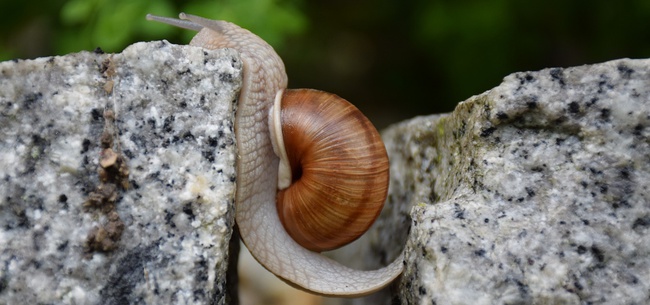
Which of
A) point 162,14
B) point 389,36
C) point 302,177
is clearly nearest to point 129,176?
point 302,177

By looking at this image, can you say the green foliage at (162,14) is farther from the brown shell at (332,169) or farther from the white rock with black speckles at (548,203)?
the white rock with black speckles at (548,203)

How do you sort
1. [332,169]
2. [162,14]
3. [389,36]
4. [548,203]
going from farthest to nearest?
1. [389,36]
2. [162,14]
3. [332,169]
4. [548,203]

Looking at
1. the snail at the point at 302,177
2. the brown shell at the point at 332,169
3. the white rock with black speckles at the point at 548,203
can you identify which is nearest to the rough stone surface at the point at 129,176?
the snail at the point at 302,177

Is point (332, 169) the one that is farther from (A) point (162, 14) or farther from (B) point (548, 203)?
(A) point (162, 14)

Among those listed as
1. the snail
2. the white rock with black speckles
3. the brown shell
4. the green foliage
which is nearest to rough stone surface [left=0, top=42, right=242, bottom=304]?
the snail

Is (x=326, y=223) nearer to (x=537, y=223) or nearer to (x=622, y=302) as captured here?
(x=537, y=223)

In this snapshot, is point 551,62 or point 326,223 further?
point 551,62

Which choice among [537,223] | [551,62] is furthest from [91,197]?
[551,62]
